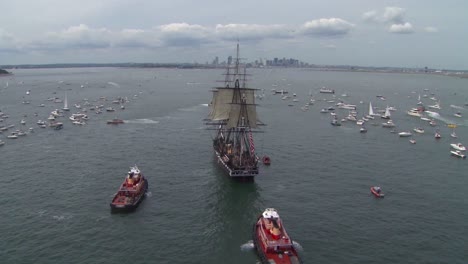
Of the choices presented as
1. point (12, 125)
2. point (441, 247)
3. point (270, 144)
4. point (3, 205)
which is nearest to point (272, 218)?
point (441, 247)

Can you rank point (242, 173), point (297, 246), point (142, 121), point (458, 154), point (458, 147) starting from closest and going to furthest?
point (297, 246), point (242, 173), point (458, 154), point (458, 147), point (142, 121)

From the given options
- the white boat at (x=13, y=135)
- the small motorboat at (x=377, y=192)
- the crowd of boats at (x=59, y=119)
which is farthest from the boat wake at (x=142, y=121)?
the small motorboat at (x=377, y=192)

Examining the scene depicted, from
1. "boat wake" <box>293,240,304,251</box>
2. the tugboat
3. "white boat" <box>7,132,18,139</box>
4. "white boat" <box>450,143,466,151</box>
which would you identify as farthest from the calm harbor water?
"white boat" <box>450,143,466,151</box>

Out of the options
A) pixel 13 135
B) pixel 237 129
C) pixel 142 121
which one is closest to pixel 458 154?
pixel 237 129

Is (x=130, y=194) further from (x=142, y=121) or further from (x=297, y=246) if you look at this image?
(x=142, y=121)

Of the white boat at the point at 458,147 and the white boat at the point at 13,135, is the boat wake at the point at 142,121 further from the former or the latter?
the white boat at the point at 458,147

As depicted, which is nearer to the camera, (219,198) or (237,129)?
Result: (219,198)

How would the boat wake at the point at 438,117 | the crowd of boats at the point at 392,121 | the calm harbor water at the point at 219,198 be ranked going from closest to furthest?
the calm harbor water at the point at 219,198 → the crowd of boats at the point at 392,121 → the boat wake at the point at 438,117
